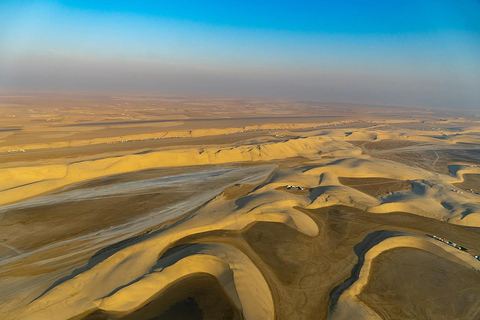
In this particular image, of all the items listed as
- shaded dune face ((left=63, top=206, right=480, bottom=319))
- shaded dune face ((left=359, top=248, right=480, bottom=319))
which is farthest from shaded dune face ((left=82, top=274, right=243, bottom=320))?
shaded dune face ((left=359, top=248, right=480, bottom=319))

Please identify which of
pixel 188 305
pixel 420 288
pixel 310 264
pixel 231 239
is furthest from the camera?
pixel 231 239

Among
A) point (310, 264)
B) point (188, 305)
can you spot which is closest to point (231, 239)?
point (310, 264)

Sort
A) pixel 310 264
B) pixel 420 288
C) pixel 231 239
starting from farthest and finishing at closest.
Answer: pixel 231 239, pixel 310 264, pixel 420 288

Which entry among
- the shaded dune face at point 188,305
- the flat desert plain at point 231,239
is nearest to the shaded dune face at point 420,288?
the flat desert plain at point 231,239

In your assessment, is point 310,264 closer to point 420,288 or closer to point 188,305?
point 420,288

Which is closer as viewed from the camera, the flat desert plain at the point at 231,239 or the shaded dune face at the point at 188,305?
the shaded dune face at the point at 188,305

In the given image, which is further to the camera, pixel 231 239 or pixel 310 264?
pixel 231 239

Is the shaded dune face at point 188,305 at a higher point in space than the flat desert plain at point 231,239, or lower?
lower

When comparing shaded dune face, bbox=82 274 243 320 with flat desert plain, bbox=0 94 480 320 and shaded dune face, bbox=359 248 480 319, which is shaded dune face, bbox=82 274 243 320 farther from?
shaded dune face, bbox=359 248 480 319

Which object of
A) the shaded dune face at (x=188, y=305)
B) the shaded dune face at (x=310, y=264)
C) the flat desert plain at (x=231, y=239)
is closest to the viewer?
the shaded dune face at (x=188, y=305)

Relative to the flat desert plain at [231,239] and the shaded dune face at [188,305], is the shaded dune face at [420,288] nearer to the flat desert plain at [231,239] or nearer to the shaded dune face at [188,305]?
the flat desert plain at [231,239]
